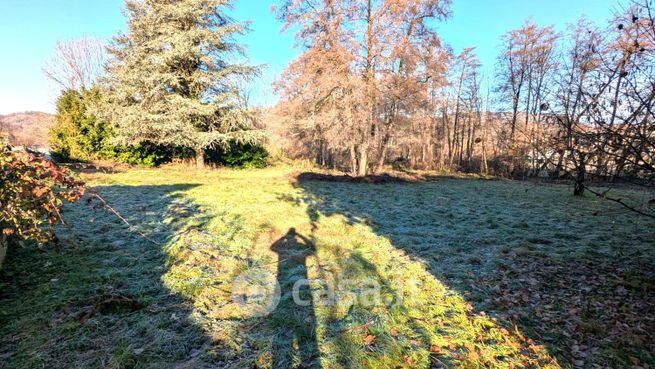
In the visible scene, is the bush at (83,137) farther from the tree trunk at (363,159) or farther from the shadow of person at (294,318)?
the shadow of person at (294,318)

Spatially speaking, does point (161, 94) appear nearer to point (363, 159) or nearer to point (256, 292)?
point (363, 159)

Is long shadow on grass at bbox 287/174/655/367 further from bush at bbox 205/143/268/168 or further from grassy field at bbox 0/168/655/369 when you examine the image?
bush at bbox 205/143/268/168

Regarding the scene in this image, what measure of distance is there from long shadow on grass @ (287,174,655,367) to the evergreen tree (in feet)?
26.3

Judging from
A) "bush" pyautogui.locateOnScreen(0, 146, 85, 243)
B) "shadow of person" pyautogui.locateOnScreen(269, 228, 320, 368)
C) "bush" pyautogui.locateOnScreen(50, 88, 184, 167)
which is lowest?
"shadow of person" pyautogui.locateOnScreen(269, 228, 320, 368)

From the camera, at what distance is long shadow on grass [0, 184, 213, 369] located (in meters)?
2.25

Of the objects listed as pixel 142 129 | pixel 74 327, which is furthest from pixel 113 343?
pixel 142 129

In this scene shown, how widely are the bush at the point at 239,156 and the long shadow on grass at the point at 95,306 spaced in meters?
12.6

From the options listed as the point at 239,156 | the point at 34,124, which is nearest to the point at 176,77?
the point at 239,156

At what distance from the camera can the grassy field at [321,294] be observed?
2.44m

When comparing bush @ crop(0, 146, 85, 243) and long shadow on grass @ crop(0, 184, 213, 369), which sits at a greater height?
bush @ crop(0, 146, 85, 243)

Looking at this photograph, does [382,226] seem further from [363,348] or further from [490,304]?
[363,348]

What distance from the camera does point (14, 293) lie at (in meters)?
2.98

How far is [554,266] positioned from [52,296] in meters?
6.02

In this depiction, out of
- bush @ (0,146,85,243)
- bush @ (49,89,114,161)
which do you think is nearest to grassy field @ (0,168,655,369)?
bush @ (0,146,85,243)
